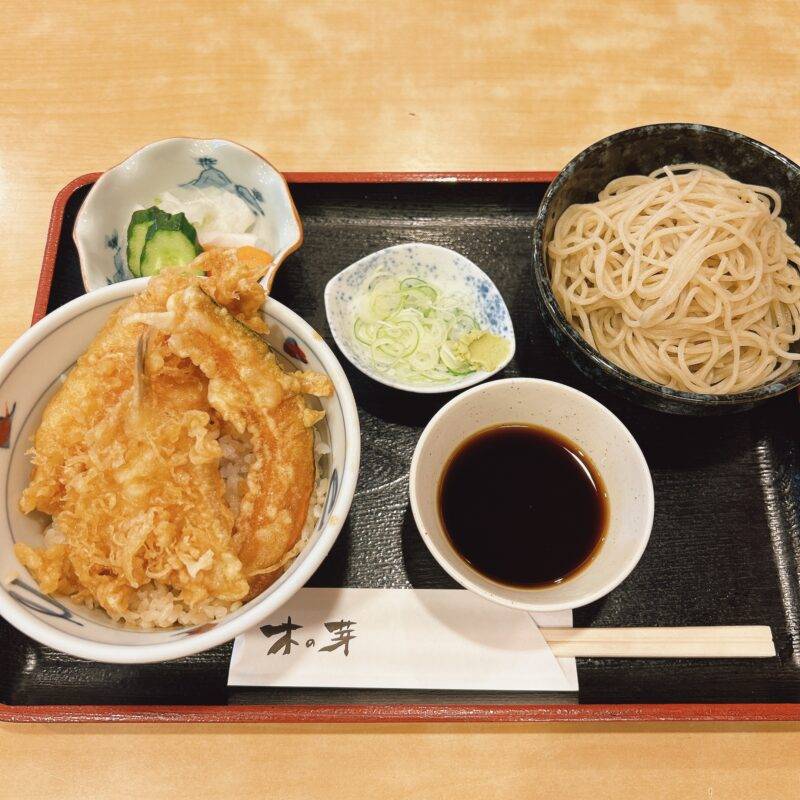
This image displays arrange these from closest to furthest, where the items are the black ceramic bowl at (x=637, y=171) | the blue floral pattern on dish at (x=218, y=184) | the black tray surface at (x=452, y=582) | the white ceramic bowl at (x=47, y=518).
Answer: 1. the white ceramic bowl at (x=47, y=518)
2. the black tray surface at (x=452, y=582)
3. the black ceramic bowl at (x=637, y=171)
4. the blue floral pattern on dish at (x=218, y=184)

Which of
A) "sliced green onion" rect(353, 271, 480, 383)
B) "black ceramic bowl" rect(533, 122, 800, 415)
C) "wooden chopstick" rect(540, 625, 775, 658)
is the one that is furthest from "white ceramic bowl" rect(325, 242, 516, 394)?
"wooden chopstick" rect(540, 625, 775, 658)

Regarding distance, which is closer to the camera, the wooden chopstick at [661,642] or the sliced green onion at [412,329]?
the wooden chopstick at [661,642]

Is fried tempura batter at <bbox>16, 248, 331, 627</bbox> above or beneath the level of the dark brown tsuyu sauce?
above

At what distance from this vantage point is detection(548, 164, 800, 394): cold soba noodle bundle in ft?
6.15

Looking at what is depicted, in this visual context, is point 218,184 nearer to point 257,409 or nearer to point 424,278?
point 424,278

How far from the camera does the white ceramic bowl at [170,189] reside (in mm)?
1957

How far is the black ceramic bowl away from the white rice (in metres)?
0.74

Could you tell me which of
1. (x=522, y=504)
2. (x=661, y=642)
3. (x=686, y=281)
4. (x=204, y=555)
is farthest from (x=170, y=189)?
(x=661, y=642)

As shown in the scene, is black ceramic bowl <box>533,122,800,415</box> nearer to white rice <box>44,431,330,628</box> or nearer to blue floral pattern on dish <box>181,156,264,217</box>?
white rice <box>44,431,330,628</box>

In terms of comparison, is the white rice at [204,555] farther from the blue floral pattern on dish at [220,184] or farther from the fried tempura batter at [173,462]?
the blue floral pattern on dish at [220,184]

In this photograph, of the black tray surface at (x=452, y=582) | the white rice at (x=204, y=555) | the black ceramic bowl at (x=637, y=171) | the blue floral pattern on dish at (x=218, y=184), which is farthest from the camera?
the blue floral pattern on dish at (x=218, y=184)

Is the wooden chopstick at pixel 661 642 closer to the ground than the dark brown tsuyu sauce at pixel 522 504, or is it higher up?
closer to the ground

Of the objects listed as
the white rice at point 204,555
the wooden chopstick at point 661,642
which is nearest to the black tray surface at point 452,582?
the wooden chopstick at point 661,642

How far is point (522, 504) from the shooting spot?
1.75 m
